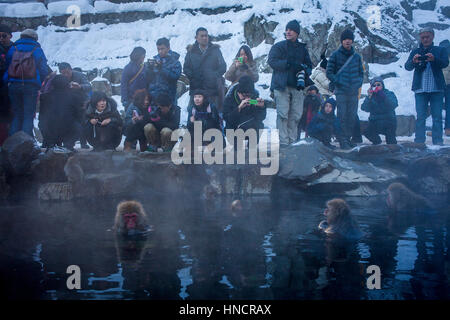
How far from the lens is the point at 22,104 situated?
284 inches

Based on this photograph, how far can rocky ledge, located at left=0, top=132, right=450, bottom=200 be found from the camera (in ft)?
22.0

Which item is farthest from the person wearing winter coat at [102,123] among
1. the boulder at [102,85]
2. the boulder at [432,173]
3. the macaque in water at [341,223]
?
the boulder at [102,85]

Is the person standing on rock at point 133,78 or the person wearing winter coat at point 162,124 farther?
the person standing on rock at point 133,78

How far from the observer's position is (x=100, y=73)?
623 inches

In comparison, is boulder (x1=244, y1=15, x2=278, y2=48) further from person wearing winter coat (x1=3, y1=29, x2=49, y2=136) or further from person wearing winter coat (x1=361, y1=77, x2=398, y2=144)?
person wearing winter coat (x1=3, y1=29, x2=49, y2=136)

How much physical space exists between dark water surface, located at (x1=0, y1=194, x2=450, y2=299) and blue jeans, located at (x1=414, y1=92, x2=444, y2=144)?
2.53 m

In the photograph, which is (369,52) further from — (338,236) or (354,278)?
(354,278)

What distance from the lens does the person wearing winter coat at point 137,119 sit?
734 cm

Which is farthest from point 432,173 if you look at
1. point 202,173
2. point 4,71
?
point 4,71

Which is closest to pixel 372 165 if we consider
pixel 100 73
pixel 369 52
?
pixel 369 52

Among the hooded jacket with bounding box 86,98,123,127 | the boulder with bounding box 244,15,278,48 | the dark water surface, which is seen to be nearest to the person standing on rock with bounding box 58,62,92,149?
the hooded jacket with bounding box 86,98,123,127

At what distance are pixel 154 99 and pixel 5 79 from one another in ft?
7.43

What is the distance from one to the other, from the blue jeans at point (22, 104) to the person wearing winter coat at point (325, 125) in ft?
15.1

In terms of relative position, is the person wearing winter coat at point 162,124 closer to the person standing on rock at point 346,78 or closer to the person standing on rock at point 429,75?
the person standing on rock at point 346,78
